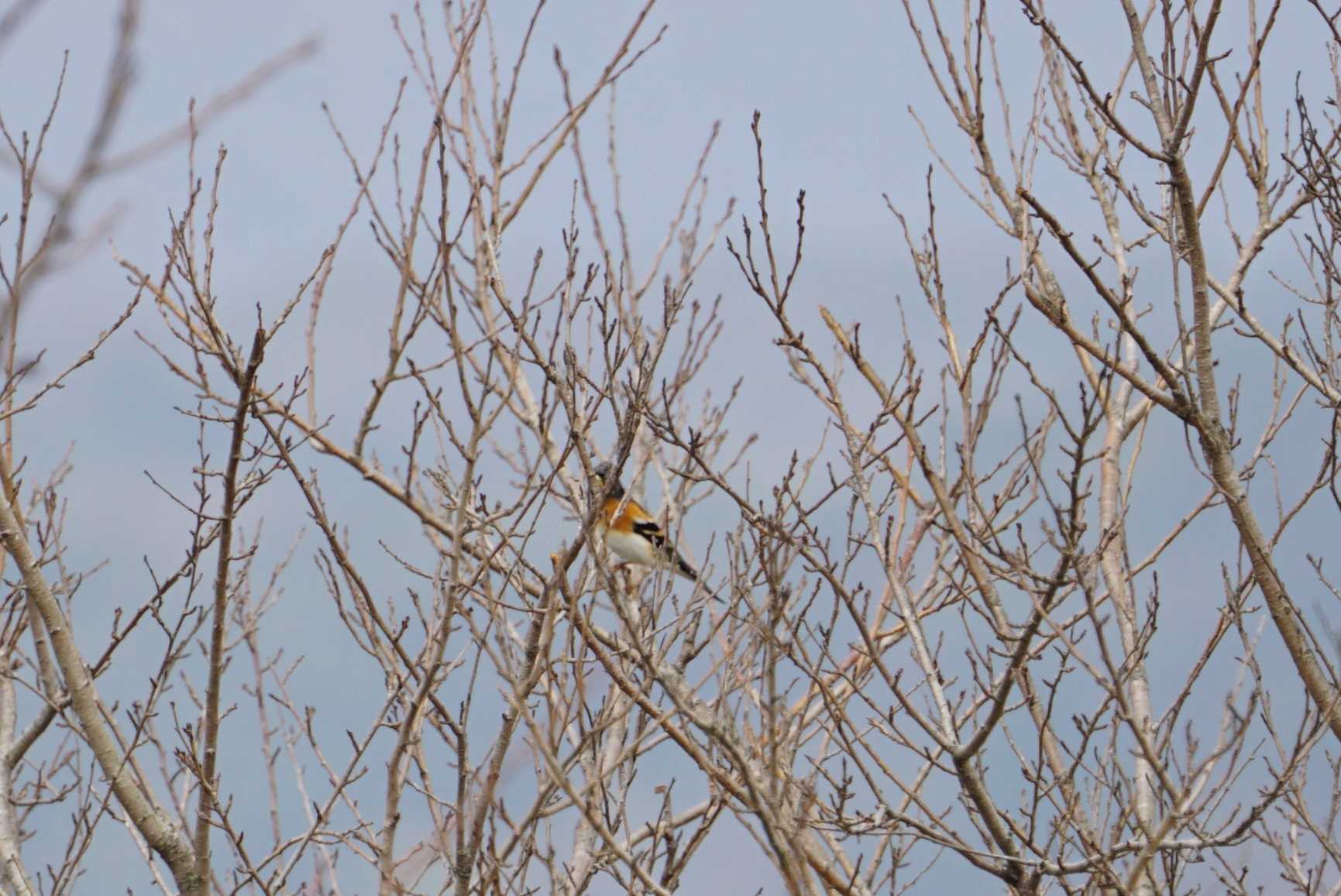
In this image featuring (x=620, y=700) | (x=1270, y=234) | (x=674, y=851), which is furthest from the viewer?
(x=1270, y=234)

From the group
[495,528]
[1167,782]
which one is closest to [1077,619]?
[1167,782]

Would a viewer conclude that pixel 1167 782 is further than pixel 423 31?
No

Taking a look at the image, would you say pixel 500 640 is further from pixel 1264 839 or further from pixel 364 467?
pixel 1264 839

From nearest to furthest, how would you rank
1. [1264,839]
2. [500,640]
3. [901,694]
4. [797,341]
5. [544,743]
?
[544,743] < [500,640] < [901,694] < [797,341] < [1264,839]

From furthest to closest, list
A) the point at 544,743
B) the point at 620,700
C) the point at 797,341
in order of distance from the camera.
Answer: the point at 620,700 < the point at 797,341 < the point at 544,743

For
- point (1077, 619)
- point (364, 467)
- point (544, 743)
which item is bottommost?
point (544, 743)

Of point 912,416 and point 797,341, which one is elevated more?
point 797,341

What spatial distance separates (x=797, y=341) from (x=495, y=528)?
127cm

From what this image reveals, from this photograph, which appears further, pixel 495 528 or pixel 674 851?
pixel 674 851

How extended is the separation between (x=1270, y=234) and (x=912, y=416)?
2.44 meters

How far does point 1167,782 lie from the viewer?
3.70 meters

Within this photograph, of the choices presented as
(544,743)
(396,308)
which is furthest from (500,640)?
(396,308)

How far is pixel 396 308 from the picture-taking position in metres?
3.92

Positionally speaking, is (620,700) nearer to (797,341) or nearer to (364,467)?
(364,467)
